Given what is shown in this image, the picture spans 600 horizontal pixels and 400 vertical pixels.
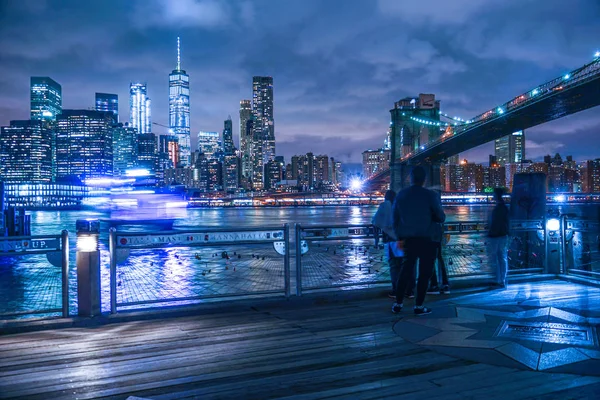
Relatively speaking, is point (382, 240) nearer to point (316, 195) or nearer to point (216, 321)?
point (216, 321)

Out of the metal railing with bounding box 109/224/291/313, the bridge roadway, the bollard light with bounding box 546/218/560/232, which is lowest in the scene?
the metal railing with bounding box 109/224/291/313

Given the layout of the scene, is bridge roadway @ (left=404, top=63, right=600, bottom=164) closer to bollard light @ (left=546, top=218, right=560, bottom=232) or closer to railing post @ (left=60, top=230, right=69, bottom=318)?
bollard light @ (left=546, top=218, right=560, bottom=232)

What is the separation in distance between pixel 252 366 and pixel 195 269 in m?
8.69

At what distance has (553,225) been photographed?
30.2ft

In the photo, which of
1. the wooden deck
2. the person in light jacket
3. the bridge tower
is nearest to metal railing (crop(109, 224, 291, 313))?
the wooden deck

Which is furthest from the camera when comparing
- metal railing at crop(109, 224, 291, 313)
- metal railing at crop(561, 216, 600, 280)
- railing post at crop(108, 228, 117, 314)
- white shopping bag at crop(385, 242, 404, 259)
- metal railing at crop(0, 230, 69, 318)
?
metal railing at crop(561, 216, 600, 280)

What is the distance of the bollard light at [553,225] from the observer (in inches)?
362

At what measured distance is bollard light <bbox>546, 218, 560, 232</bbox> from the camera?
362 inches

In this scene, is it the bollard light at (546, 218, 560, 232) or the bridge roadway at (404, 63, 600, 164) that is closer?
the bollard light at (546, 218, 560, 232)

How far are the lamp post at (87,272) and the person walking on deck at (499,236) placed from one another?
5630 mm

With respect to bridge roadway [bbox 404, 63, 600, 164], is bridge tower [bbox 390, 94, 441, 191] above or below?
above

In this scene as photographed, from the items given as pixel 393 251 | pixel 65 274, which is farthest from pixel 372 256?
pixel 65 274

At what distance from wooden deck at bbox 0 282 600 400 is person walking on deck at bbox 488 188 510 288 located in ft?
9.50

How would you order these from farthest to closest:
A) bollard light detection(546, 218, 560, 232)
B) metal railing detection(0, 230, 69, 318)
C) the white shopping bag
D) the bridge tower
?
1. the bridge tower
2. bollard light detection(546, 218, 560, 232)
3. the white shopping bag
4. metal railing detection(0, 230, 69, 318)
